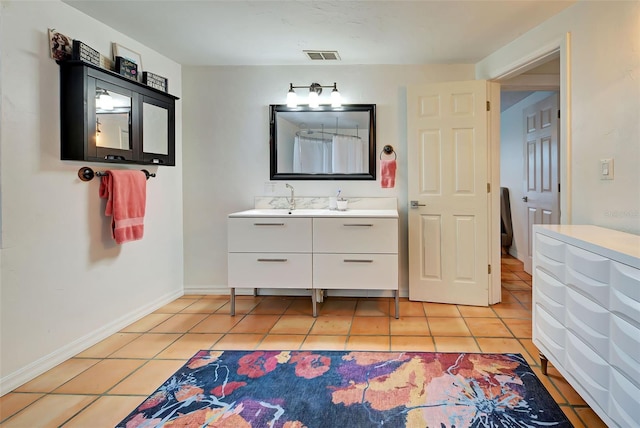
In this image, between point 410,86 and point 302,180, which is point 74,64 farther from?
point 410,86

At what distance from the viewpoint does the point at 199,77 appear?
11.1 ft

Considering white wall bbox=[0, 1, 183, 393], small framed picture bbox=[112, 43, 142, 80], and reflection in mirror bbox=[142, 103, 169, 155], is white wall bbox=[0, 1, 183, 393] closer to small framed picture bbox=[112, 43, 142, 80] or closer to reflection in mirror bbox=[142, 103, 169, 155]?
small framed picture bbox=[112, 43, 142, 80]

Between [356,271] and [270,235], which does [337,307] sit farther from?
[270,235]

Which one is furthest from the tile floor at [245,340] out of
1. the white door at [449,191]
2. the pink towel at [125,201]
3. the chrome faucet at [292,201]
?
the chrome faucet at [292,201]

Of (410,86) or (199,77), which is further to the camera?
(199,77)

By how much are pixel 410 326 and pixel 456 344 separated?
0.40m

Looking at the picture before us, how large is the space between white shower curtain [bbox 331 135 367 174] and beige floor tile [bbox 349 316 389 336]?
4.30 ft

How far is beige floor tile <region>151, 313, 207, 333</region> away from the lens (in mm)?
2627

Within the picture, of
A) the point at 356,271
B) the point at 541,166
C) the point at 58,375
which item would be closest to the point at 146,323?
the point at 58,375

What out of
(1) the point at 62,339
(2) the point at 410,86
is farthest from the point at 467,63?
(1) the point at 62,339

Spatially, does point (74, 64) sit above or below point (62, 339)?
above

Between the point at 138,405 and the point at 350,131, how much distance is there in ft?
8.47

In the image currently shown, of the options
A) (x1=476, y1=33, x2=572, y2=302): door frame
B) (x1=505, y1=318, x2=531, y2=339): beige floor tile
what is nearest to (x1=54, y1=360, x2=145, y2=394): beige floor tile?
(x1=505, y1=318, x2=531, y2=339): beige floor tile

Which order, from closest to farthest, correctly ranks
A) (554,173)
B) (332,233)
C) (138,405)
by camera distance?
(138,405), (332,233), (554,173)
